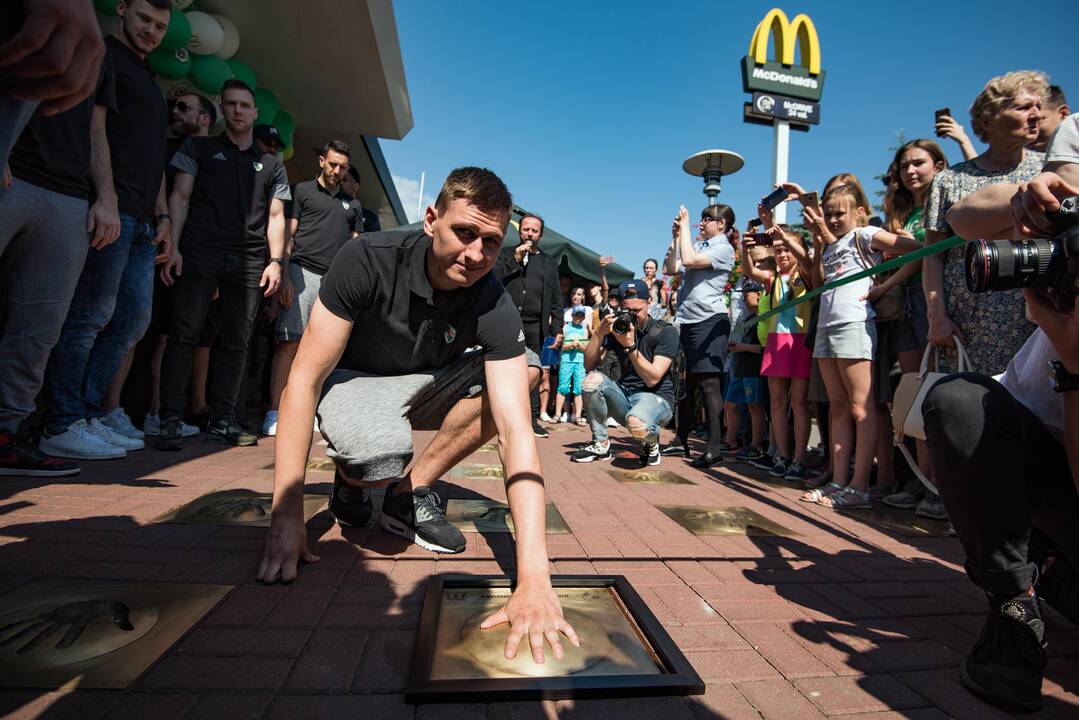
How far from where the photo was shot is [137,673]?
3.97 ft

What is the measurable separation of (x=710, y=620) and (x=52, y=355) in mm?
3488

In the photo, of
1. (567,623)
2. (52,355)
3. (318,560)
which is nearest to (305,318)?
(52,355)

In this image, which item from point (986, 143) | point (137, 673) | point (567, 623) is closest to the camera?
point (137, 673)

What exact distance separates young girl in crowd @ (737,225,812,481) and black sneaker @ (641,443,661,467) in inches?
34.6

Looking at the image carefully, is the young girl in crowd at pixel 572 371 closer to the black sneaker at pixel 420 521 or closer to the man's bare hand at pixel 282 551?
the black sneaker at pixel 420 521

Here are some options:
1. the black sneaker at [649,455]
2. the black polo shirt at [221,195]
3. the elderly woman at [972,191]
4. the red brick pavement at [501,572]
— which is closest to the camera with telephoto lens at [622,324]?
the black sneaker at [649,455]

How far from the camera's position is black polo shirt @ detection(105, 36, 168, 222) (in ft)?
10.3

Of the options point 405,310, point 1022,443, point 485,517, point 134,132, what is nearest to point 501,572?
point 485,517

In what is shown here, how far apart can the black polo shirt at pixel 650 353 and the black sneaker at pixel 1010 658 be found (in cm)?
312

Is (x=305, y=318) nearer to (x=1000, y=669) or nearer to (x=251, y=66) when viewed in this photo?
(x=251, y=66)

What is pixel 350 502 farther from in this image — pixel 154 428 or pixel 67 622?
pixel 154 428

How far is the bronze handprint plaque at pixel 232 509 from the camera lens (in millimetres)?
2254

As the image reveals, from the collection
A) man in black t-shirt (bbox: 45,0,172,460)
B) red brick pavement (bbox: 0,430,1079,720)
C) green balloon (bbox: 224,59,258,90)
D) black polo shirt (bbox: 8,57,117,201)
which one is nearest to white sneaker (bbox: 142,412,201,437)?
man in black t-shirt (bbox: 45,0,172,460)

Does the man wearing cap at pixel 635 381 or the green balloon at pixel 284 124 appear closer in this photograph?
the man wearing cap at pixel 635 381
